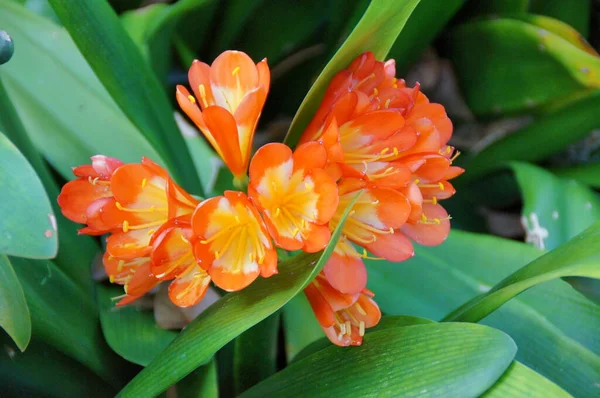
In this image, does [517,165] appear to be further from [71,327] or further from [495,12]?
[71,327]

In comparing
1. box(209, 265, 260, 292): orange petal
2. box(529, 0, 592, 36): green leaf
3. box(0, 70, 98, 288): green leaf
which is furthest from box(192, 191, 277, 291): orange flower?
box(529, 0, 592, 36): green leaf

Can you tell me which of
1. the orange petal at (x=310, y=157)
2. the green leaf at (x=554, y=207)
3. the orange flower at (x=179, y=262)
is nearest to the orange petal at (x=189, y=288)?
the orange flower at (x=179, y=262)

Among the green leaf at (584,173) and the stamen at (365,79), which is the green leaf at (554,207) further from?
the stamen at (365,79)

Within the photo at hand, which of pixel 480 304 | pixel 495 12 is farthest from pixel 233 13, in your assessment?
pixel 480 304

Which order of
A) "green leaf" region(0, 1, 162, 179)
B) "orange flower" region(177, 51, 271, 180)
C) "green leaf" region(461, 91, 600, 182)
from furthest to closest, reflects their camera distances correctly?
"green leaf" region(461, 91, 600, 182) < "green leaf" region(0, 1, 162, 179) < "orange flower" region(177, 51, 271, 180)

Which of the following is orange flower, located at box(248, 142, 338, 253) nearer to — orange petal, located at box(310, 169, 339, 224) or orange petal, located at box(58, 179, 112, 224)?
orange petal, located at box(310, 169, 339, 224)
